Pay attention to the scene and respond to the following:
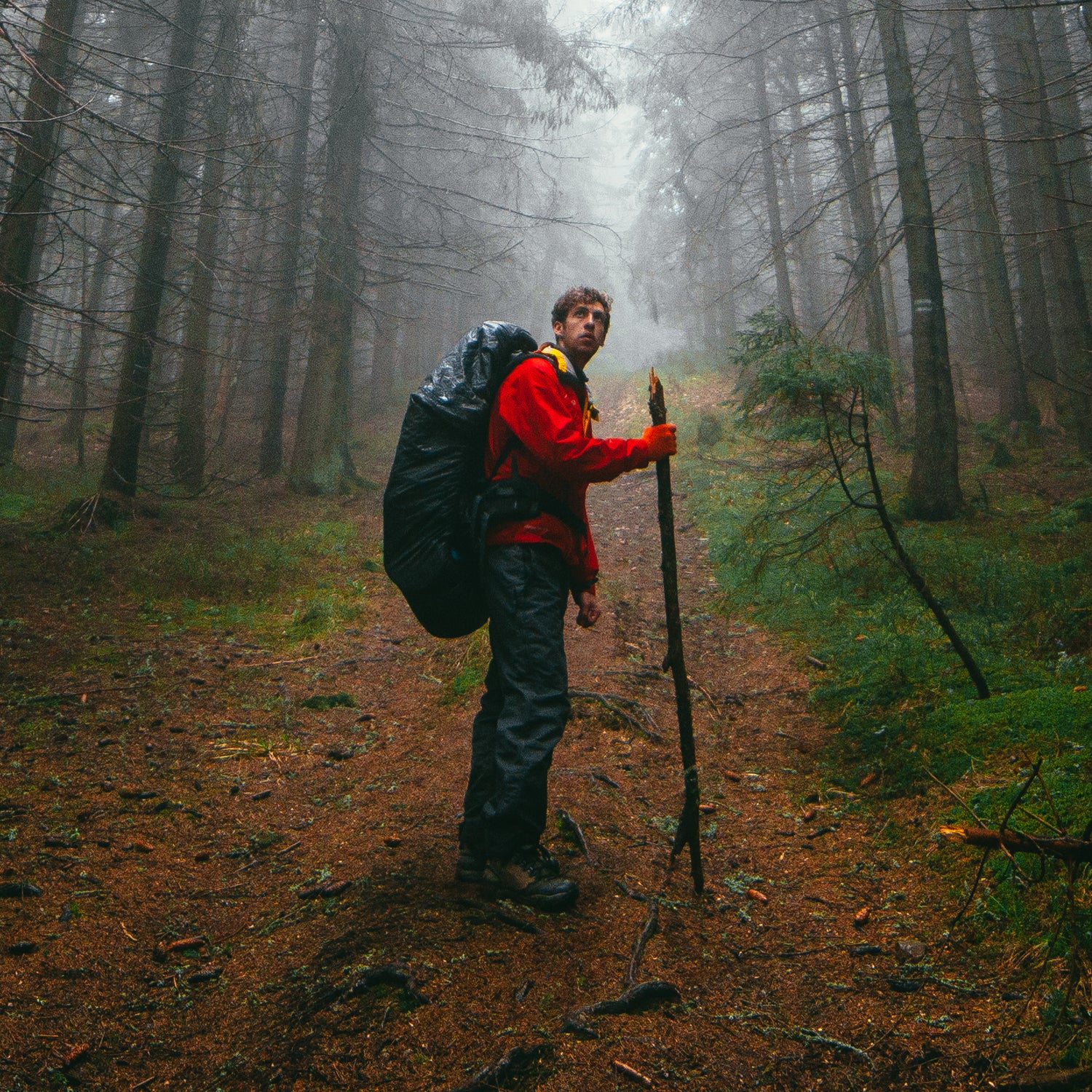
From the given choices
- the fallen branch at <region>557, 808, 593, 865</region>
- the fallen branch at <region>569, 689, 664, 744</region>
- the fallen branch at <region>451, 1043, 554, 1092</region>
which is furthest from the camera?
the fallen branch at <region>569, 689, 664, 744</region>

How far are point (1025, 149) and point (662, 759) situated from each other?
578 inches

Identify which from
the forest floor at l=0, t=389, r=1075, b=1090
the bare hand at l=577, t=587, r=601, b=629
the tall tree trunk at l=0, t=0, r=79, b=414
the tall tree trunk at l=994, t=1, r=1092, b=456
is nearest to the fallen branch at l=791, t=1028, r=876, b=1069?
the forest floor at l=0, t=389, r=1075, b=1090

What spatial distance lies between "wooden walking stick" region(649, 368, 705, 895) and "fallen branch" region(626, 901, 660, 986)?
10.9 inches

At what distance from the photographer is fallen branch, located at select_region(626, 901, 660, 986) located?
2.54 metres

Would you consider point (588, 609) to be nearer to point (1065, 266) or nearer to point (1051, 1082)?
point (1051, 1082)

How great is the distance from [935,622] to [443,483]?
4.50 m

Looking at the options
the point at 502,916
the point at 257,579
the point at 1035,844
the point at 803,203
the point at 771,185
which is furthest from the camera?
the point at 803,203

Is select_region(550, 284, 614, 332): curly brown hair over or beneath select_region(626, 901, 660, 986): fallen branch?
over

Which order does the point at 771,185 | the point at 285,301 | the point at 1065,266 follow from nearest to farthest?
the point at 1065,266 < the point at 285,301 < the point at 771,185

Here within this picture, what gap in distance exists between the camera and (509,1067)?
2.06 metres

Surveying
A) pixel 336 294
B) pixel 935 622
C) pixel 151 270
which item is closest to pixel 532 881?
pixel 935 622

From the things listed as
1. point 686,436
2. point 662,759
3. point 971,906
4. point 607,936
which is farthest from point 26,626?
point 686,436

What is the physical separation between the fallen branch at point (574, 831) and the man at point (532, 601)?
416 millimetres

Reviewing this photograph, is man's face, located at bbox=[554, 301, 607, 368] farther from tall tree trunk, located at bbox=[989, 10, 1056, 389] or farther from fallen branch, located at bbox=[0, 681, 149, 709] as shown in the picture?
tall tree trunk, located at bbox=[989, 10, 1056, 389]
